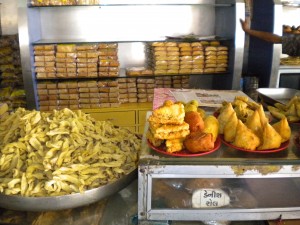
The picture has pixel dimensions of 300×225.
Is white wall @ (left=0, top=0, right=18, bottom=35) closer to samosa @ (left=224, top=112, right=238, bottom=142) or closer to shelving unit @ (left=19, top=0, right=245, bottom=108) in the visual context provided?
shelving unit @ (left=19, top=0, right=245, bottom=108)

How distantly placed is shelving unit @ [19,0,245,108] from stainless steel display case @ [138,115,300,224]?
6.57ft

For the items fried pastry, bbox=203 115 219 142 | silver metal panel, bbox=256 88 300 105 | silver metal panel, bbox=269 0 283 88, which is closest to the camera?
fried pastry, bbox=203 115 219 142

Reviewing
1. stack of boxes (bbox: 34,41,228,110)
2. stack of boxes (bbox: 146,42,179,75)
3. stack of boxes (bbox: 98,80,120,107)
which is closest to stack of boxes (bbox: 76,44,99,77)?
stack of boxes (bbox: 34,41,228,110)

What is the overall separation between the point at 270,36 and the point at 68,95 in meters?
1.85

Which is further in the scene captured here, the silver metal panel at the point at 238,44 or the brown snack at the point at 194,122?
the silver metal panel at the point at 238,44

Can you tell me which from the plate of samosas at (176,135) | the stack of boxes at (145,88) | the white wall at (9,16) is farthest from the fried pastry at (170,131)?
the white wall at (9,16)

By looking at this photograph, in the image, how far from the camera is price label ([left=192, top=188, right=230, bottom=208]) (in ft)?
2.98

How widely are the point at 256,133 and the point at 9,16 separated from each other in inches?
115

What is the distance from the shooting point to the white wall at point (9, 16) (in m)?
2.96

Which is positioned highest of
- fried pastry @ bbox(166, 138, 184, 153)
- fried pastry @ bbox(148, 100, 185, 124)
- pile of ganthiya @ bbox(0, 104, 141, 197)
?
fried pastry @ bbox(148, 100, 185, 124)

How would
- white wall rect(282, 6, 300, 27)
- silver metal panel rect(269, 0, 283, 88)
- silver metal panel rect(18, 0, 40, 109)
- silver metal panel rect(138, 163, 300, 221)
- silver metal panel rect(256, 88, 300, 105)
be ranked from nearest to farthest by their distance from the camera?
silver metal panel rect(138, 163, 300, 221), silver metal panel rect(256, 88, 300, 105), silver metal panel rect(18, 0, 40, 109), silver metal panel rect(269, 0, 283, 88), white wall rect(282, 6, 300, 27)

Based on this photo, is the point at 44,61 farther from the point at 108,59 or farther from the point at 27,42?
the point at 108,59

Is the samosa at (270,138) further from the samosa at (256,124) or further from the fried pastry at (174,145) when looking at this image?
the fried pastry at (174,145)

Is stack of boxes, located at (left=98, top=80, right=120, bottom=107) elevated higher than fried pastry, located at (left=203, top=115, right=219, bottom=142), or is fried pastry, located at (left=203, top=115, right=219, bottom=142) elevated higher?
fried pastry, located at (left=203, top=115, right=219, bottom=142)
